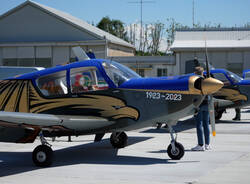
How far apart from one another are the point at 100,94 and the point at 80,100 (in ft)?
1.53

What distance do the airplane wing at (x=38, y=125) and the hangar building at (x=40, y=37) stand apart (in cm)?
3054

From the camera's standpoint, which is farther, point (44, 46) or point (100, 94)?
point (44, 46)

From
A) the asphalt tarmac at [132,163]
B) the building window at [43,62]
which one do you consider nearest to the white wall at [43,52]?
the building window at [43,62]

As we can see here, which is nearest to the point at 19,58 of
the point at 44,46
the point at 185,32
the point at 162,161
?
the point at 44,46

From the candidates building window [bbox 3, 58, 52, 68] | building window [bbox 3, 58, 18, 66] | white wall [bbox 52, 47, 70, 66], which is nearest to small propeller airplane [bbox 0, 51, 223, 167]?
white wall [bbox 52, 47, 70, 66]

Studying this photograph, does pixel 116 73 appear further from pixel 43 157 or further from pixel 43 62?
pixel 43 62

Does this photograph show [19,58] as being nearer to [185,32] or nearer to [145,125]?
[185,32]

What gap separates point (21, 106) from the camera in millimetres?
9680

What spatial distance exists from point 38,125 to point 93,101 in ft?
4.30

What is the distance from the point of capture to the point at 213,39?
141ft

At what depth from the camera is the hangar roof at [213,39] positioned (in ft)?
128

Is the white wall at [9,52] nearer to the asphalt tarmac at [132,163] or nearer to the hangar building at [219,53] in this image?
the hangar building at [219,53]

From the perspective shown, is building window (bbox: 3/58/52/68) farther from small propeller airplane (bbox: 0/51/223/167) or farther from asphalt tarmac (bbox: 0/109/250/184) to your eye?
small propeller airplane (bbox: 0/51/223/167)

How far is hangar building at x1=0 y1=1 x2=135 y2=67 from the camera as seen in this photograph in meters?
39.9
